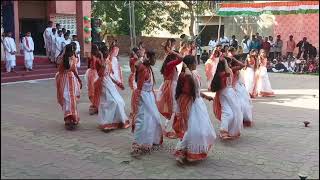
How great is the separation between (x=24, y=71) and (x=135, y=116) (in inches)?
433

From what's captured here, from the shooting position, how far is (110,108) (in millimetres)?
8203

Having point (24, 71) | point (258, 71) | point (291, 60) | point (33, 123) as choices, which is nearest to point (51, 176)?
point (33, 123)

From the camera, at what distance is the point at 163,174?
229 inches

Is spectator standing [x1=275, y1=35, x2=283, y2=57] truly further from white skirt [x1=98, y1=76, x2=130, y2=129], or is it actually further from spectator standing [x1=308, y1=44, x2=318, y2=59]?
white skirt [x1=98, y1=76, x2=130, y2=129]

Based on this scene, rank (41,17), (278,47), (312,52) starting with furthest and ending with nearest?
(278,47) < (41,17) < (312,52)

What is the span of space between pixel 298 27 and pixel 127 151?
63.9 feet

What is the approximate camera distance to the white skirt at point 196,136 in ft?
20.0

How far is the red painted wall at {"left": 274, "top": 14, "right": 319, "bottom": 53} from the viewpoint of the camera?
23.8 m

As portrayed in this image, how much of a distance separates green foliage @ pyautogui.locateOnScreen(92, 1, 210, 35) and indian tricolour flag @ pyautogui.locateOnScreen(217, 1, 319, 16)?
16.9 feet

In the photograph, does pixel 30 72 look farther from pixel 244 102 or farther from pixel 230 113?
pixel 230 113

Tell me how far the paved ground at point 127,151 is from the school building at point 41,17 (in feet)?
33.6

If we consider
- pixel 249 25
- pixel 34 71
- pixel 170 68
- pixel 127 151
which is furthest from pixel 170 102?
pixel 249 25

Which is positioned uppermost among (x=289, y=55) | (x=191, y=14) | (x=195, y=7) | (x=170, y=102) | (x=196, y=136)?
(x=195, y=7)

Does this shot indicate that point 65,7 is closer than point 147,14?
Yes
